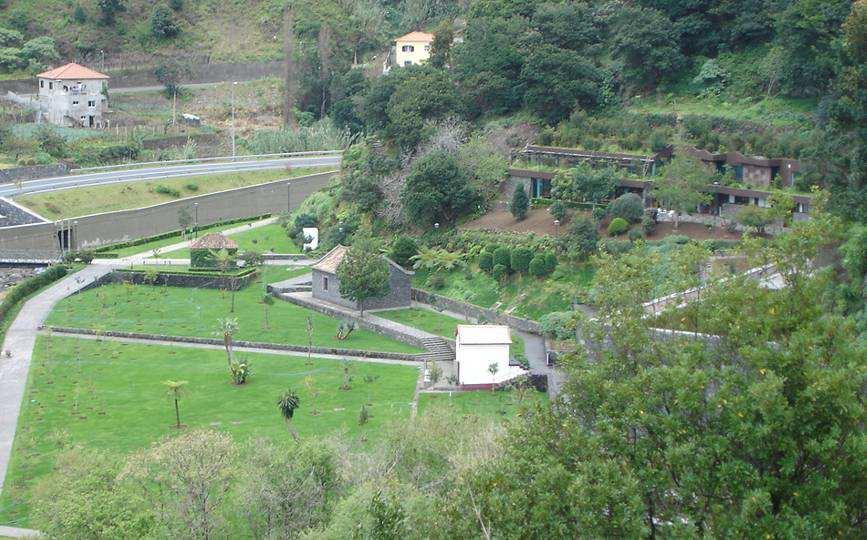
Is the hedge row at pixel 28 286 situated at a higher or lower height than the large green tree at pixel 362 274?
lower

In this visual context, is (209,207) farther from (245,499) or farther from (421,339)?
(245,499)

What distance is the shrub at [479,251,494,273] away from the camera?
1709 inches

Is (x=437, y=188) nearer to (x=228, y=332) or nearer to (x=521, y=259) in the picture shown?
(x=521, y=259)

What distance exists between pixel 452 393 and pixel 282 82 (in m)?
56.2

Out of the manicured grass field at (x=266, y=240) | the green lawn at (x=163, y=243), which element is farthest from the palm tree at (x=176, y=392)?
the manicured grass field at (x=266, y=240)

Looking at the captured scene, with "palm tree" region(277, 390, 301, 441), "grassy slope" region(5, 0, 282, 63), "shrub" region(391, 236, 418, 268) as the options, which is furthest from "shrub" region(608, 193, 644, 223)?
"grassy slope" region(5, 0, 282, 63)

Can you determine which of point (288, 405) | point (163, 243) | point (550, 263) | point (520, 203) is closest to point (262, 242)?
point (163, 243)

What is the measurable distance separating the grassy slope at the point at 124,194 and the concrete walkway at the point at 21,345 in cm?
861

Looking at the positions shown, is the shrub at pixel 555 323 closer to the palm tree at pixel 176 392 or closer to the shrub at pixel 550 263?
the shrub at pixel 550 263

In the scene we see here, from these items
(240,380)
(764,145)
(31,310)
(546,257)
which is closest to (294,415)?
(240,380)

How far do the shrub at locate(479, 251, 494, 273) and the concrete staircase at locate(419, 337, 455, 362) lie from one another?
201 inches

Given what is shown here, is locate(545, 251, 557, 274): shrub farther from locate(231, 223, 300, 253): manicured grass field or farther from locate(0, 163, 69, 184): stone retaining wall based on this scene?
locate(0, 163, 69, 184): stone retaining wall

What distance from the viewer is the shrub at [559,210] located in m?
44.5

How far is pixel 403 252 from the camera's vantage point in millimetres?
46125
